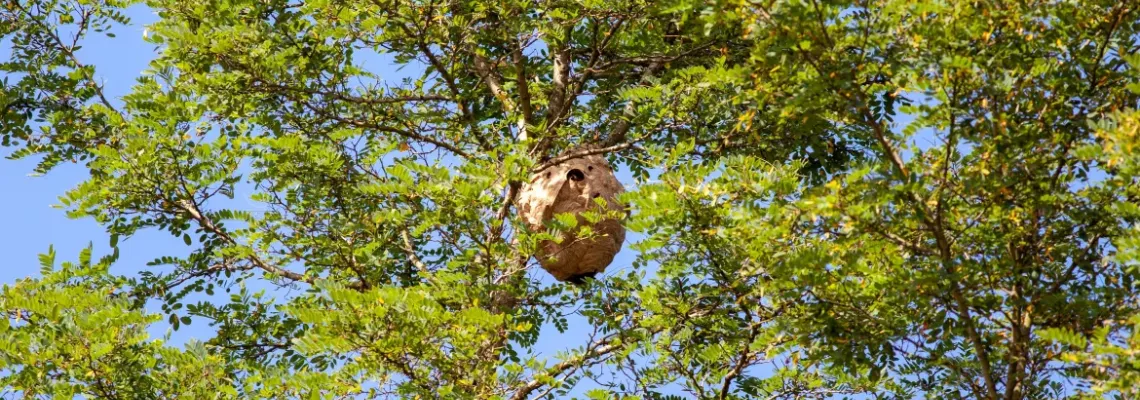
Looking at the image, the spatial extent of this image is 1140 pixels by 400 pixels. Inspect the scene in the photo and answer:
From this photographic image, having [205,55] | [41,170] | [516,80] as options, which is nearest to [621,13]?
[516,80]

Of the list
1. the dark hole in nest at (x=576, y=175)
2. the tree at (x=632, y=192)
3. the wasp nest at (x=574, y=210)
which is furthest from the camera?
the dark hole in nest at (x=576, y=175)

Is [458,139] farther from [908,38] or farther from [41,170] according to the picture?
[908,38]

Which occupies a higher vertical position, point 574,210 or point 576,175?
point 576,175

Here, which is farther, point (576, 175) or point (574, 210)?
point (576, 175)

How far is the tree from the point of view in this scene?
628cm

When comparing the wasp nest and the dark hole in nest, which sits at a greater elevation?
the dark hole in nest

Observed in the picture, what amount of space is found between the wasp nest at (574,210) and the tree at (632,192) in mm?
231

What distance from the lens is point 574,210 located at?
8711 mm

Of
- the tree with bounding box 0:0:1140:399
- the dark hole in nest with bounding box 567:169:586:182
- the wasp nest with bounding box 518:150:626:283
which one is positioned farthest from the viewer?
the dark hole in nest with bounding box 567:169:586:182

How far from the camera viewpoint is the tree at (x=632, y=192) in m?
6.28

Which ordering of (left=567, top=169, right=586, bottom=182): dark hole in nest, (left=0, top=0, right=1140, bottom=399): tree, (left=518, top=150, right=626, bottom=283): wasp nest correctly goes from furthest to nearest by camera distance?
1. (left=567, top=169, right=586, bottom=182): dark hole in nest
2. (left=518, top=150, right=626, bottom=283): wasp nest
3. (left=0, top=0, right=1140, bottom=399): tree

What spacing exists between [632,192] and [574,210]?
1443 millimetres

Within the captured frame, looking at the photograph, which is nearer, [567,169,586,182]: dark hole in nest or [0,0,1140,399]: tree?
[0,0,1140,399]: tree

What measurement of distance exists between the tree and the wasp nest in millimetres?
231
